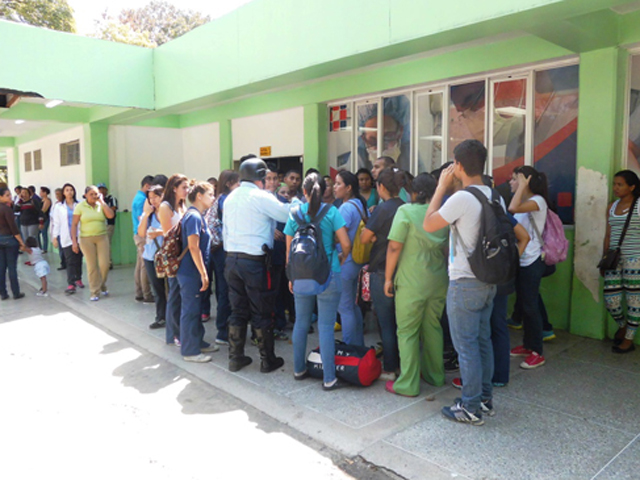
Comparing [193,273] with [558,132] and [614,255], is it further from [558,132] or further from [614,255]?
[558,132]

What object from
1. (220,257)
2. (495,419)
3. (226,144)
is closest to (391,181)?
(495,419)

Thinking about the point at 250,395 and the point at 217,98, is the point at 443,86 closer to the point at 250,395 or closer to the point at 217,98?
the point at 217,98

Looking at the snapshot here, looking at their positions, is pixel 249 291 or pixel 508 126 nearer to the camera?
pixel 249 291

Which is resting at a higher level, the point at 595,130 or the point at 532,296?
the point at 595,130

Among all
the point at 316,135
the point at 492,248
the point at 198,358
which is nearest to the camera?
the point at 492,248

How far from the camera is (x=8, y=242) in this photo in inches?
324

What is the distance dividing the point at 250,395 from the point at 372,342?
186 centimetres

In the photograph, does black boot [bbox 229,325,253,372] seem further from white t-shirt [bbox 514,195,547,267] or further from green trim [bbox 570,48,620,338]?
green trim [bbox 570,48,620,338]

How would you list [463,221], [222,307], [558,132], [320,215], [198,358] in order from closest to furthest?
1. [463,221]
2. [320,215]
3. [198,358]
4. [222,307]
5. [558,132]

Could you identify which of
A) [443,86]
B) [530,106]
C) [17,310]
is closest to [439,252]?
[530,106]

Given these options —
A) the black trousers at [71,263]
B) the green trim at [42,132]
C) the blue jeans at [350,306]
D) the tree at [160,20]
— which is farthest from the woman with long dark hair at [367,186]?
the tree at [160,20]

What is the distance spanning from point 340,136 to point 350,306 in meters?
4.48

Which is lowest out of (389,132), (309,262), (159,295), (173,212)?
(159,295)

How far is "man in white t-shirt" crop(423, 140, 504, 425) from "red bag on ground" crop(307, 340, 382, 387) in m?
0.89
